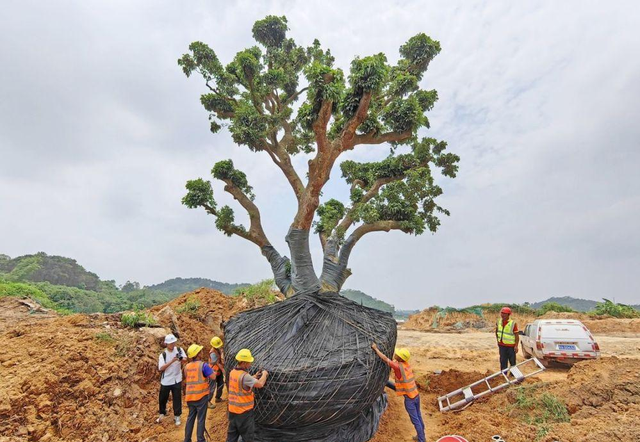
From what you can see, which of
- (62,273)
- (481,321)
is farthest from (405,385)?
(62,273)

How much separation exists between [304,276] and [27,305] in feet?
23.3

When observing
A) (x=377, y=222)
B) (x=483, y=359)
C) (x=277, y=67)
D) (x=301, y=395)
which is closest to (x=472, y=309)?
(x=483, y=359)

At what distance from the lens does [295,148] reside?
11.3 metres

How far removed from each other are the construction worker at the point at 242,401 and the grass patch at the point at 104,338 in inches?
140

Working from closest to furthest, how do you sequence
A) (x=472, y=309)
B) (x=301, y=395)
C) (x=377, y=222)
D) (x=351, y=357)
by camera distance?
(x=301, y=395) → (x=351, y=357) → (x=377, y=222) → (x=472, y=309)

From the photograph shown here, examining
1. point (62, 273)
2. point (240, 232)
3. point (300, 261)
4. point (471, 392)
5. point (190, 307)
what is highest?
point (62, 273)

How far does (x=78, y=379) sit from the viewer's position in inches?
197

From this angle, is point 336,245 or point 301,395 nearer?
point 301,395

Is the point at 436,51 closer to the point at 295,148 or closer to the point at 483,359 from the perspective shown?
the point at 295,148

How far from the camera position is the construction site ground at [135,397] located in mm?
4094

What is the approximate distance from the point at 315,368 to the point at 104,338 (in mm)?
4502

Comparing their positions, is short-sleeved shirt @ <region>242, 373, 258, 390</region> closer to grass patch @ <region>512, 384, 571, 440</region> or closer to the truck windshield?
grass patch @ <region>512, 384, 571, 440</region>

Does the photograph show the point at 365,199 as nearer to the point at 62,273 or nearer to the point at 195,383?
the point at 195,383

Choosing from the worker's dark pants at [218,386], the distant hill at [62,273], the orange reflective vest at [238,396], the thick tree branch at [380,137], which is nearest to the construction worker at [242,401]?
the orange reflective vest at [238,396]
